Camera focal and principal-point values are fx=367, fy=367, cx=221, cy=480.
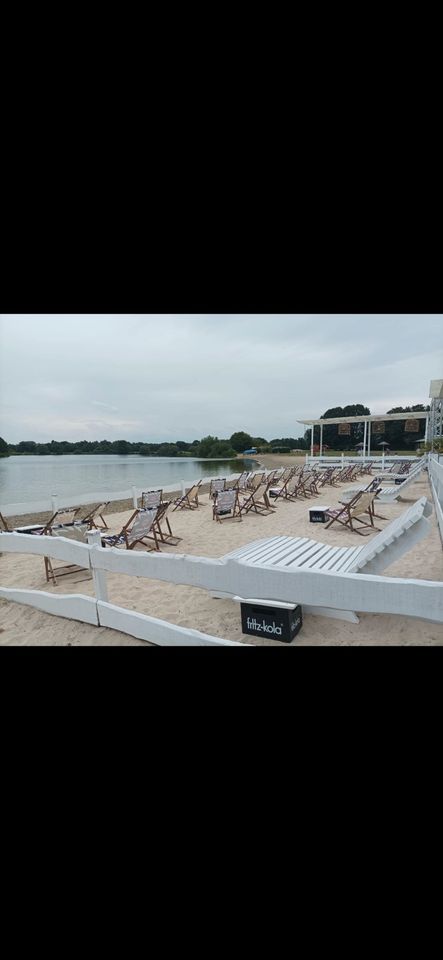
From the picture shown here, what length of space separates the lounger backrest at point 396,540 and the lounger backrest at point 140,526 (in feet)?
10.3

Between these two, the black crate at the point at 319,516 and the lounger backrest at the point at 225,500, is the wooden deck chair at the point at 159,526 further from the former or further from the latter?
the black crate at the point at 319,516

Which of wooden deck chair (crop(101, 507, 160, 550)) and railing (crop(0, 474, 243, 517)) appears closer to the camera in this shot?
wooden deck chair (crop(101, 507, 160, 550))

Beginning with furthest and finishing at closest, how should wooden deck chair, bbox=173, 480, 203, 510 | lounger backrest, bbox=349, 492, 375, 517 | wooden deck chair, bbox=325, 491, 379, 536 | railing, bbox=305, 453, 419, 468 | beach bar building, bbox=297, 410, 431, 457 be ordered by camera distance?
beach bar building, bbox=297, 410, 431, 457
railing, bbox=305, 453, 419, 468
wooden deck chair, bbox=173, 480, 203, 510
lounger backrest, bbox=349, 492, 375, 517
wooden deck chair, bbox=325, 491, 379, 536

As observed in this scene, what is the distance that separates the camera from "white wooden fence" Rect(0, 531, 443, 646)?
1592 mm

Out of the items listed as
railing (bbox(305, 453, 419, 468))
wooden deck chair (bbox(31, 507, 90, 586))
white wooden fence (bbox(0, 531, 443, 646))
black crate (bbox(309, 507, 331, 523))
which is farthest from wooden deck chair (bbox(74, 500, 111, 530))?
railing (bbox(305, 453, 419, 468))

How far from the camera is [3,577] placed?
14.6 feet

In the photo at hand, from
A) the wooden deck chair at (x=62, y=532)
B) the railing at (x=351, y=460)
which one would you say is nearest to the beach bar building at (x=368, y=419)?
the railing at (x=351, y=460)

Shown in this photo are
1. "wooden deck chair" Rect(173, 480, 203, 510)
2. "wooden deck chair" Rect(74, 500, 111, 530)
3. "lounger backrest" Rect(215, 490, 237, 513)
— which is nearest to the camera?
"wooden deck chair" Rect(74, 500, 111, 530)

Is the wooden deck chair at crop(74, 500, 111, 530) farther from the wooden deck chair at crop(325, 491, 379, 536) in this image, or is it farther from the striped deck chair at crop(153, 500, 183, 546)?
the wooden deck chair at crop(325, 491, 379, 536)

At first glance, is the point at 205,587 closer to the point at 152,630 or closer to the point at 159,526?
the point at 152,630

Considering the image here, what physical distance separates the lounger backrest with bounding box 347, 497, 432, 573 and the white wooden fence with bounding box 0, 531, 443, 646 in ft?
4.14
